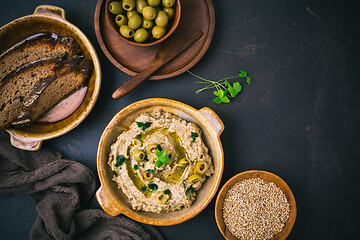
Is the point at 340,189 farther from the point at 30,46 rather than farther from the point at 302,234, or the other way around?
the point at 30,46

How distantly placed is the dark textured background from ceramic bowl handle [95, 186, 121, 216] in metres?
0.36

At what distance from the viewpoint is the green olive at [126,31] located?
2082 mm

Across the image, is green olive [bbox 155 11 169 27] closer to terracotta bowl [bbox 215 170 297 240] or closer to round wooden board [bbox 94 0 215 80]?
round wooden board [bbox 94 0 215 80]

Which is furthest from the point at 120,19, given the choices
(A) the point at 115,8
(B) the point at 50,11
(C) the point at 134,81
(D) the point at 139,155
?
(D) the point at 139,155

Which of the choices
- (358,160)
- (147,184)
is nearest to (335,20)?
(358,160)

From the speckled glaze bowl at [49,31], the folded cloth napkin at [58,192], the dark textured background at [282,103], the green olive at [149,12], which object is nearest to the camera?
the green olive at [149,12]

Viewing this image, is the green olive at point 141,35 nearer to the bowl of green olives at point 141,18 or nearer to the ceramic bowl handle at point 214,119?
the bowl of green olives at point 141,18

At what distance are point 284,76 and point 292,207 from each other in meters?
1.29

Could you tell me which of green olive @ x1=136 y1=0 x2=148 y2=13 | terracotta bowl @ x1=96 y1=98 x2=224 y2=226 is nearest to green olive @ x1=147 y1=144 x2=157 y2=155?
terracotta bowl @ x1=96 y1=98 x2=224 y2=226

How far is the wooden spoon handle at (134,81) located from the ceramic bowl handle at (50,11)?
0.87 meters

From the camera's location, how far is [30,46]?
228cm

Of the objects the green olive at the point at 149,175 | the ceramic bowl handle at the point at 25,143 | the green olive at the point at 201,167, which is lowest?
the green olive at the point at 201,167

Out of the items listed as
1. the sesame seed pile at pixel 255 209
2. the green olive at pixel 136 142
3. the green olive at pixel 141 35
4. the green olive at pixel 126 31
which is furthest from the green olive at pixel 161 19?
the sesame seed pile at pixel 255 209

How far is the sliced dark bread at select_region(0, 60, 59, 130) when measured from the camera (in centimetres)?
220
